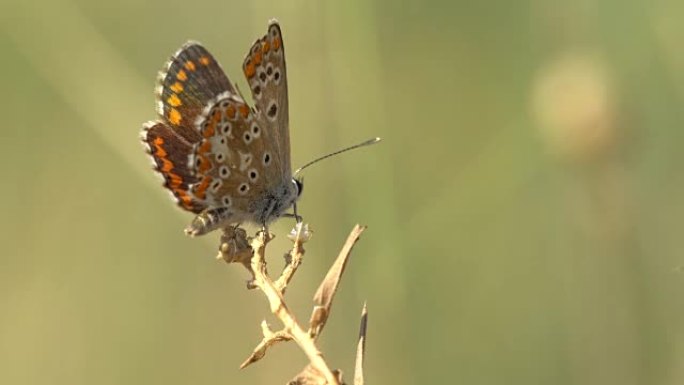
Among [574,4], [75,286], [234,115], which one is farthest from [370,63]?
[75,286]

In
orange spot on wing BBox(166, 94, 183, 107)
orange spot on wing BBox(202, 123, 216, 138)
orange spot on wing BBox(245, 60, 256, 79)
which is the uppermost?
orange spot on wing BBox(245, 60, 256, 79)

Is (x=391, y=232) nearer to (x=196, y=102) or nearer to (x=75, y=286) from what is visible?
(x=196, y=102)

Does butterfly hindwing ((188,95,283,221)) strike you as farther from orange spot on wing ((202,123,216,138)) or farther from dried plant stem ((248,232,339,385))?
dried plant stem ((248,232,339,385))

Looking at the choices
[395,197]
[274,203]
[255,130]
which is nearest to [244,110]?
[255,130]

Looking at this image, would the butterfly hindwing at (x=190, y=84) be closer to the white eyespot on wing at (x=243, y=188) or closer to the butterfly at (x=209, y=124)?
the butterfly at (x=209, y=124)

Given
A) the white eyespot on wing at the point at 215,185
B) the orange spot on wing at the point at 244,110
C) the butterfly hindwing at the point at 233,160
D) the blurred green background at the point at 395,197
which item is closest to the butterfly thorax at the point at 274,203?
the butterfly hindwing at the point at 233,160

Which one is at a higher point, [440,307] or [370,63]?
[370,63]

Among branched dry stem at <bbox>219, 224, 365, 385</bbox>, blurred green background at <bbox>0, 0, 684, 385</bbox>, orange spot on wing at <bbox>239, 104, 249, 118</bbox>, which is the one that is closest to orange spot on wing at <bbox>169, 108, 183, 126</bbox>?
orange spot on wing at <bbox>239, 104, 249, 118</bbox>
